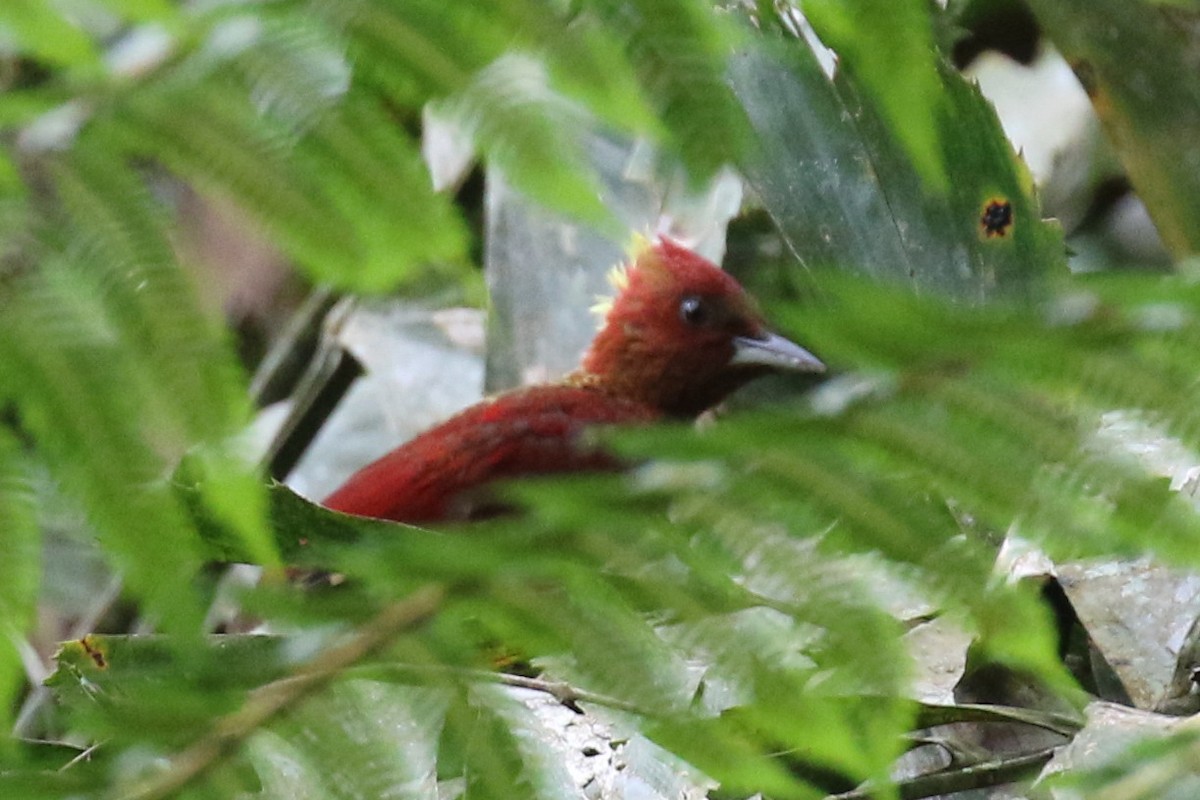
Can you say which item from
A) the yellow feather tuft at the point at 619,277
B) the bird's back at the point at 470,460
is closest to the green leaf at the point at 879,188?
the bird's back at the point at 470,460

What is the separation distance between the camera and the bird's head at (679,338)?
2.37m

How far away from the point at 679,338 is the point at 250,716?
66.2 inches

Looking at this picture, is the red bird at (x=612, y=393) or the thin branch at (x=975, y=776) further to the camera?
the red bird at (x=612, y=393)

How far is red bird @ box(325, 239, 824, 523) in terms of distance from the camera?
6.75ft

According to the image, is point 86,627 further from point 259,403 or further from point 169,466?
point 169,466

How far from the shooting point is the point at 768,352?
92.5 inches

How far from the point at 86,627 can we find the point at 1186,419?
7.02 ft

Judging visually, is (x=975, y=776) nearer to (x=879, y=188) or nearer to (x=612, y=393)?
(x=879, y=188)

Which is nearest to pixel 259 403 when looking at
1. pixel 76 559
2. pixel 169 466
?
pixel 76 559

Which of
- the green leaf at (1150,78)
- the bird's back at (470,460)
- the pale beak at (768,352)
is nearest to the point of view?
the green leaf at (1150,78)

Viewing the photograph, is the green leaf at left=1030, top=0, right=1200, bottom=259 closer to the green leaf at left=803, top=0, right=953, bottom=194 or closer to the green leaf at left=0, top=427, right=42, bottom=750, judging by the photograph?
the green leaf at left=803, top=0, right=953, bottom=194

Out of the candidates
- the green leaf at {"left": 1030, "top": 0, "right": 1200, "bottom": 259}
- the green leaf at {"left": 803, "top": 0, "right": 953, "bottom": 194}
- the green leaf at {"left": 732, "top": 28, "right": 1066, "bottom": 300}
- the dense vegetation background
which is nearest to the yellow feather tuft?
the green leaf at {"left": 732, "top": 28, "right": 1066, "bottom": 300}

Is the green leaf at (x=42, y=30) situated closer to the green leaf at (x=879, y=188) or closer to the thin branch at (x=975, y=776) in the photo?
the thin branch at (x=975, y=776)

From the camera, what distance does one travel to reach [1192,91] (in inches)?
61.5
